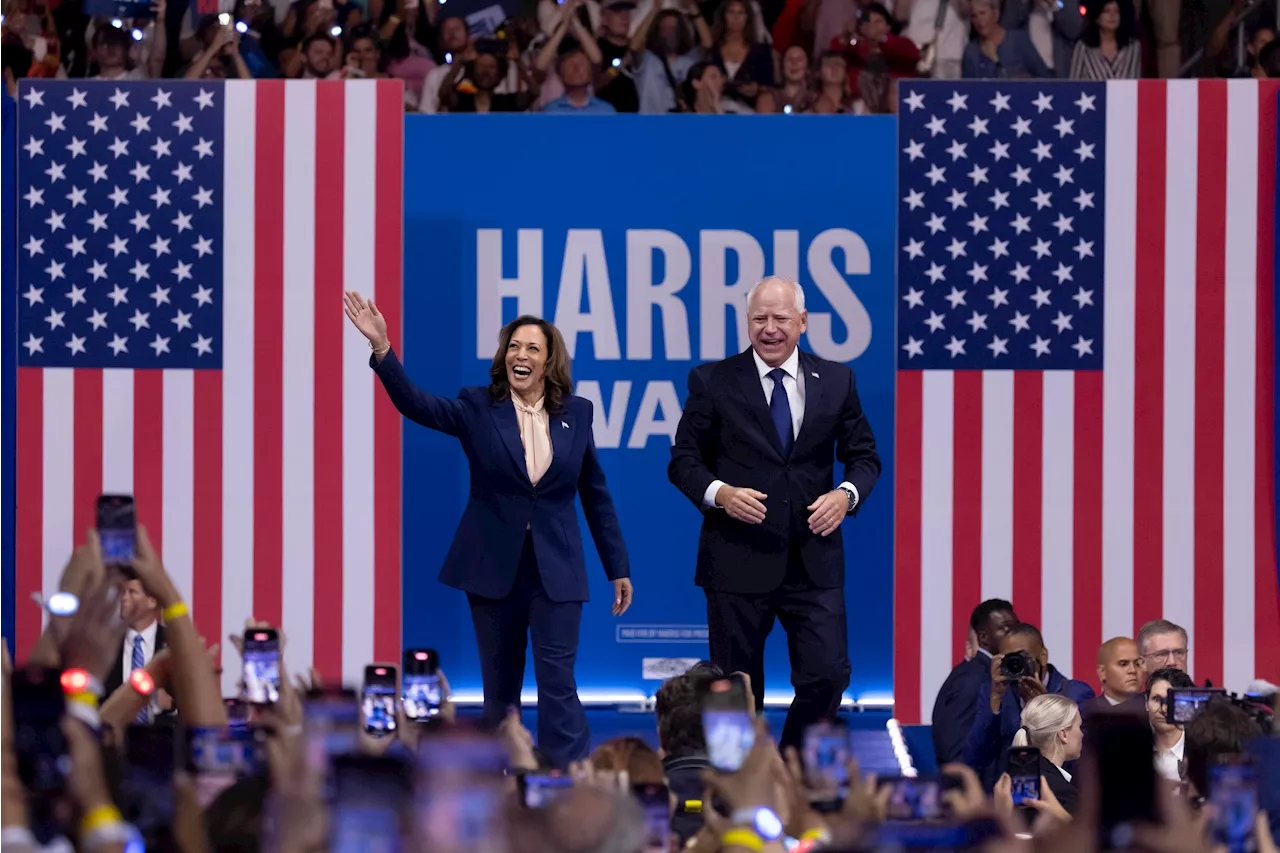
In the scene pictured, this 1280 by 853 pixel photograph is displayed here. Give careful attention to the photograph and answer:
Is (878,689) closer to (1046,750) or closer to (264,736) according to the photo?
(1046,750)

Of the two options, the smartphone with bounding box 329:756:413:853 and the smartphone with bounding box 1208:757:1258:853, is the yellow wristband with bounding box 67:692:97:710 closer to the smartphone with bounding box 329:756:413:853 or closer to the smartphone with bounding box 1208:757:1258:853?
the smartphone with bounding box 329:756:413:853

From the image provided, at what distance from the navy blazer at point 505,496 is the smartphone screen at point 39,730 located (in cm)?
287

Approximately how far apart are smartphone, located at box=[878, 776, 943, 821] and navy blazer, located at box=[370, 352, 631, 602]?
281cm

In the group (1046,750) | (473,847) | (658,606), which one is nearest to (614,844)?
(473,847)

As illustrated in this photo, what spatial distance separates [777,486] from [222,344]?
2402 mm

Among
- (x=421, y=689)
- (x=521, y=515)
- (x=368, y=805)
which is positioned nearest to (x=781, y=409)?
(x=521, y=515)

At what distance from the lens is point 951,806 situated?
8.23 ft

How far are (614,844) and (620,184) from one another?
16.3 ft

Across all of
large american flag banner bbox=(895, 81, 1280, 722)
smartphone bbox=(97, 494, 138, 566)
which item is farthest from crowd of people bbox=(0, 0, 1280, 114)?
smartphone bbox=(97, 494, 138, 566)

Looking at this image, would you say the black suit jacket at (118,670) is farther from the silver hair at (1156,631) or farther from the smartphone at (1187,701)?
the silver hair at (1156,631)

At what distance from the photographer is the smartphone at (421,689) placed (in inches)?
136

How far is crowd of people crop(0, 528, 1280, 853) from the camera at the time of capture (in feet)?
6.40

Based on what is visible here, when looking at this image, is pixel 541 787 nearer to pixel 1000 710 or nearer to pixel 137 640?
pixel 1000 710

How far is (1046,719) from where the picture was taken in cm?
473
